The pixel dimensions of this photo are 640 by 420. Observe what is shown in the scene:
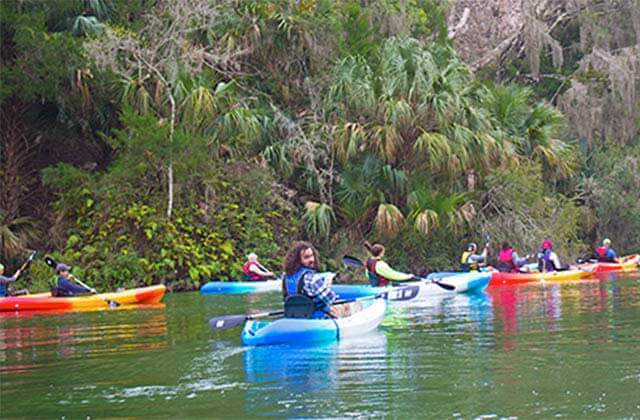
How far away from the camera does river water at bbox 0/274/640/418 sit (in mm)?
9617

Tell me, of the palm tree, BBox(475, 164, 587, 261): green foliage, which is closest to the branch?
BBox(475, 164, 587, 261): green foliage

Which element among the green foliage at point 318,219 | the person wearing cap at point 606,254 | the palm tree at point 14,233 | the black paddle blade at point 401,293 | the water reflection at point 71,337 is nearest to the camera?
the water reflection at point 71,337

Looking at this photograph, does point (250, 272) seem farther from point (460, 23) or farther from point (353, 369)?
point (460, 23)

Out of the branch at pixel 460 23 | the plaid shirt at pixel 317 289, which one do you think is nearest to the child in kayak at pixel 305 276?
the plaid shirt at pixel 317 289

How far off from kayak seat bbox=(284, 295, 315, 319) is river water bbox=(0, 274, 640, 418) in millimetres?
464

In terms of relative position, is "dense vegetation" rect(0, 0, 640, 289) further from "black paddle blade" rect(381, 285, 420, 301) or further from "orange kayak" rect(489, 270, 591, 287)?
"black paddle blade" rect(381, 285, 420, 301)

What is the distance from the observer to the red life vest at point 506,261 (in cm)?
2628

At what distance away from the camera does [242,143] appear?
1190 inches

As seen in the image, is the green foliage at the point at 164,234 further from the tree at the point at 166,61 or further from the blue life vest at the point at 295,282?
the blue life vest at the point at 295,282

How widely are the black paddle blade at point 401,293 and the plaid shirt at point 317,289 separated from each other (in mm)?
5924

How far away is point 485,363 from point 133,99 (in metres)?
18.9

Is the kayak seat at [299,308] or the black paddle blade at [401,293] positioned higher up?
the kayak seat at [299,308]

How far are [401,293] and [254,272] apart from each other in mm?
7255

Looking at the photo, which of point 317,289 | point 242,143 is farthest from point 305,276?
point 242,143
